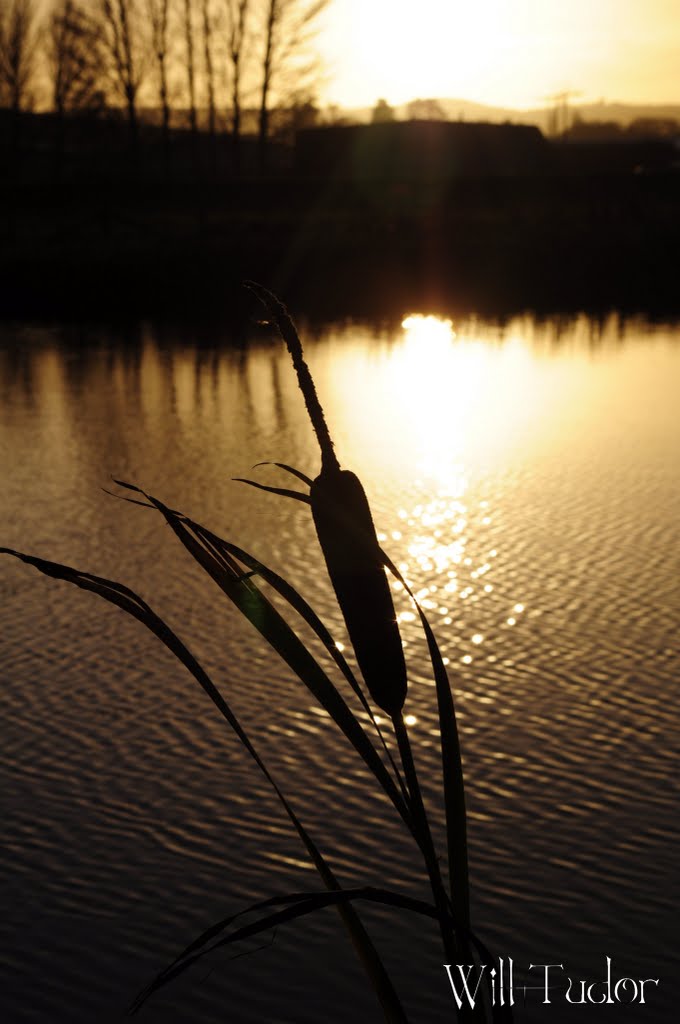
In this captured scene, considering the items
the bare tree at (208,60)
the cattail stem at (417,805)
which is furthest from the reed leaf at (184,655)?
the bare tree at (208,60)

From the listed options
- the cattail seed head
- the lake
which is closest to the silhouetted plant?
the cattail seed head

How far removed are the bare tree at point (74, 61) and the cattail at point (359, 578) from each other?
2071 inches

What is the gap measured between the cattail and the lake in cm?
32

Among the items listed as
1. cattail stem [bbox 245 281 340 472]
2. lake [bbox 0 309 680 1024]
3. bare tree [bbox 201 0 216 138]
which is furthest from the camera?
bare tree [bbox 201 0 216 138]

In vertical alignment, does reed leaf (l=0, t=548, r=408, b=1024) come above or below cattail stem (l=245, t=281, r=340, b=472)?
below

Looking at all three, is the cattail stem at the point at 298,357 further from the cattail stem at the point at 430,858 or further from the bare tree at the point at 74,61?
the bare tree at the point at 74,61

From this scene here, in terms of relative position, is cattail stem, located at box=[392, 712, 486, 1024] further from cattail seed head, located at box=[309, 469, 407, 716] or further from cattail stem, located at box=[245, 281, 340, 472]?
cattail stem, located at box=[245, 281, 340, 472]

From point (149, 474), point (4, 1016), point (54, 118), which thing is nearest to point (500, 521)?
point (149, 474)

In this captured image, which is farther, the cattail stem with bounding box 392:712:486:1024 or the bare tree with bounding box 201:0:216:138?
the bare tree with bounding box 201:0:216:138

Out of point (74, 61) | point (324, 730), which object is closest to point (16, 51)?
point (74, 61)

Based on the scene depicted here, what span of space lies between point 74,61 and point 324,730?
50.4m

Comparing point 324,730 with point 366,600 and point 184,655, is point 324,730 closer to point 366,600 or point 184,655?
point 184,655

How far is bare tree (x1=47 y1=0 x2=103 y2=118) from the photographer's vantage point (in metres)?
51.6

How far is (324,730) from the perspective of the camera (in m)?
7.25
